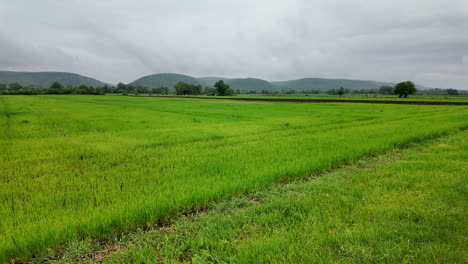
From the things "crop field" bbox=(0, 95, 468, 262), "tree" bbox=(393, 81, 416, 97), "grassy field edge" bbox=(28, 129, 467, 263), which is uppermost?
"tree" bbox=(393, 81, 416, 97)

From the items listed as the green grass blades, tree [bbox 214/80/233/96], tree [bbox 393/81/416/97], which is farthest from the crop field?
tree [bbox 214/80/233/96]

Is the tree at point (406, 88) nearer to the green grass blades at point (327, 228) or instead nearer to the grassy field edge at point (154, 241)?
the green grass blades at point (327, 228)

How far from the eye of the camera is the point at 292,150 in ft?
31.8

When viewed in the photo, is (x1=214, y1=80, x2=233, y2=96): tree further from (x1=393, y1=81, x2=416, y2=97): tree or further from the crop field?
the crop field

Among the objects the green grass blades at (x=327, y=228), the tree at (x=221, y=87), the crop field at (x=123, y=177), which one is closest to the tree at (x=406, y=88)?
the tree at (x=221, y=87)

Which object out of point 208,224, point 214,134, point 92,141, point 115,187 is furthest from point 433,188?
point 92,141

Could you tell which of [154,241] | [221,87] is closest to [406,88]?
[221,87]

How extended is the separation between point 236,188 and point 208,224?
1726 millimetres

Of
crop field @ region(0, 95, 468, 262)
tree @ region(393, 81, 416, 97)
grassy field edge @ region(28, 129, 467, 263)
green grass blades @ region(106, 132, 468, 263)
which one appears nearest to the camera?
green grass blades @ region(106, 132, 468, 263)

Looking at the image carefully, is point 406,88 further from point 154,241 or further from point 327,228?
point 154,241

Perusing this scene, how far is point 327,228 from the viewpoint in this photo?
3826 millimetres

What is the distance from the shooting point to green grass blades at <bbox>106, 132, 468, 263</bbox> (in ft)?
10.5

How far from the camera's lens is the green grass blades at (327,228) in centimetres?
320

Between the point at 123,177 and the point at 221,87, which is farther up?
the point at 221,87
